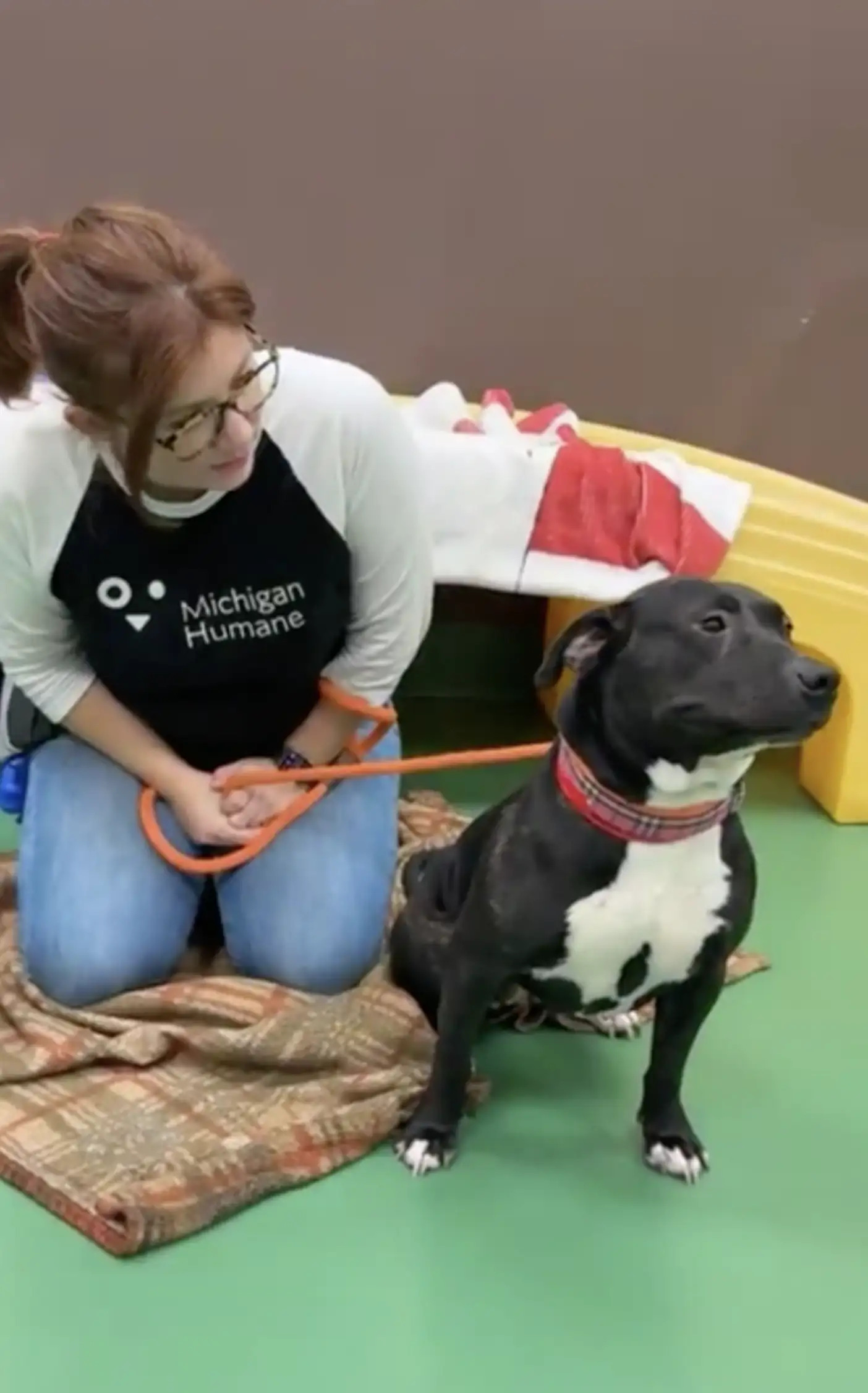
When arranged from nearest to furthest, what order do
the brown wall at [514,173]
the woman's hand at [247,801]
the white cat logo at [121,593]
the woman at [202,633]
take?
the woman at [202,633]
the white cat logo at [121,593]
the woman's hand at [247,801]
the brown wall at [514,173]

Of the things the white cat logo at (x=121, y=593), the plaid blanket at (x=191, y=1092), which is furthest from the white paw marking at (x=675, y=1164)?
the white cat logo at (x=121, y=593)

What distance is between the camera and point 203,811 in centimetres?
166

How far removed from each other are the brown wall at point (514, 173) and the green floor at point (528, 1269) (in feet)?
4.41

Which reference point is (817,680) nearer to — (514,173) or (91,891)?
(91,891)

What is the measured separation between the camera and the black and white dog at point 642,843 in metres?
1.27

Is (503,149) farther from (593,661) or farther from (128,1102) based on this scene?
(128,1102)

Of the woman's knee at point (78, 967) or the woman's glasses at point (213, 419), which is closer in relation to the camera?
the woman's glasses at point (213, 419)

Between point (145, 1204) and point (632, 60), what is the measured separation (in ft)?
6.26

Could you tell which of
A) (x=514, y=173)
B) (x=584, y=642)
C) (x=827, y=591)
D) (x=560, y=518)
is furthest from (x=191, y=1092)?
(x=514, y=173)

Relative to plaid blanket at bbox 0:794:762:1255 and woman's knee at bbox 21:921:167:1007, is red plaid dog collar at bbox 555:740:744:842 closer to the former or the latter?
plaid blanket at bbox 0:794:762:1255

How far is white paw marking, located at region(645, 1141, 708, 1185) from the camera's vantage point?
1.47 metres

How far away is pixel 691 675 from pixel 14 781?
34.0 inches

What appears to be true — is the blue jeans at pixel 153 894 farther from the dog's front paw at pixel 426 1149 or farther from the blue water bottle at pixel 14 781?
the dog's front paw at pixel 426 1149

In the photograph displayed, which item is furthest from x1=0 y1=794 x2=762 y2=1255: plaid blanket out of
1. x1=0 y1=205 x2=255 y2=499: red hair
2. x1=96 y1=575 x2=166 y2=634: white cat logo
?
x1=0 y1=205 x2=255 y2=499: red hair
